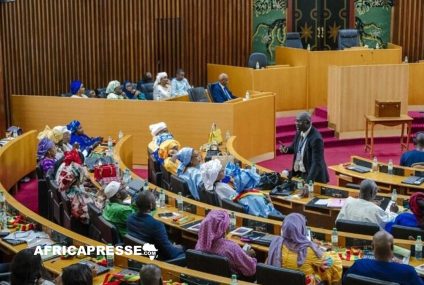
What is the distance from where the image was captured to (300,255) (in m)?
5.33

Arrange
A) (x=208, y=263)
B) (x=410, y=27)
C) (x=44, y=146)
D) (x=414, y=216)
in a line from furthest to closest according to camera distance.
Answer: (x=410, y=27) < (x=44, y=146) < (x=414, y=216) < (x=208, y=263)

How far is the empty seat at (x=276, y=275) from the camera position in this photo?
16.4 ft

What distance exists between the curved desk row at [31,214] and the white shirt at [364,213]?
2.00 metres

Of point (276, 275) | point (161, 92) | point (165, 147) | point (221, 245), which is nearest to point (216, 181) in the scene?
point (165, 147)

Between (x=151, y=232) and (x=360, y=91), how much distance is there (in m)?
8.36

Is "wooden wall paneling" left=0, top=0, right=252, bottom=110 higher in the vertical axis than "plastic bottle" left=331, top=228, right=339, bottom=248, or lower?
higher

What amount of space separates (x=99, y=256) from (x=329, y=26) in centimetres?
1259

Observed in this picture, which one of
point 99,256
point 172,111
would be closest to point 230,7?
point 172,111

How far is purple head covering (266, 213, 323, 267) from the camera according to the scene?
209 inches

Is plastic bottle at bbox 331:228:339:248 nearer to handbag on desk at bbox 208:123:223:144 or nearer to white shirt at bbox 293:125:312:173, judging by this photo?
white shirt at bbox 293:125:312:173

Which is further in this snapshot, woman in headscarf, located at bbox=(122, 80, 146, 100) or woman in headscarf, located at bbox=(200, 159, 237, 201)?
woman in headscarf, located at bbox=(122, 80, 146, 100)

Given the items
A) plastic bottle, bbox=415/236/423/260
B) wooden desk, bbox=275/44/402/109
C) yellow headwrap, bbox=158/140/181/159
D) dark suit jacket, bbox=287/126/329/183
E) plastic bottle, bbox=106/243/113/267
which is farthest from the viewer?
wooden desk, bbox=275/44/402/109

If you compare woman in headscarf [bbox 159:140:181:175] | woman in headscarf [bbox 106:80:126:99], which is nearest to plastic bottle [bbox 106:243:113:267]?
woman in headscarf [bbox 159:140:181:175]

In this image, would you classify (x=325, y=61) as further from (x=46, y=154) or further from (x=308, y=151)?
(x=46, y=154)
